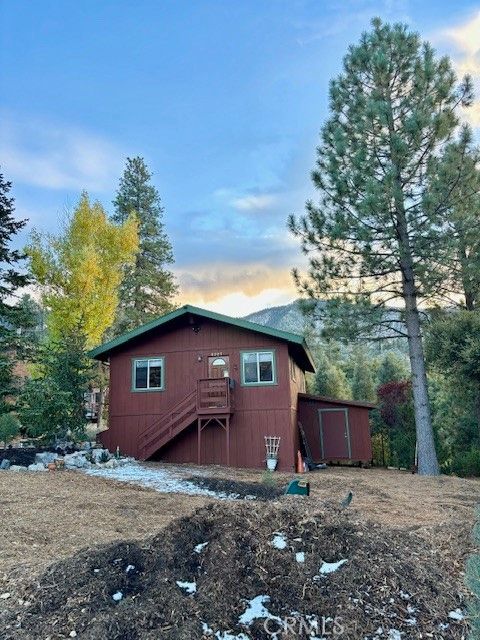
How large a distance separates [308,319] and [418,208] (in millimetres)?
4753

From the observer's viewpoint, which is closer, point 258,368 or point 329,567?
point 329,567

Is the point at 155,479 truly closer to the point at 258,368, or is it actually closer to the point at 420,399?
the point at 258,368

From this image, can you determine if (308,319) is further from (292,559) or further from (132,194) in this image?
(132,194)

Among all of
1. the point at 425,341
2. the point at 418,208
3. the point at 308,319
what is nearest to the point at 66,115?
the point at 308,319

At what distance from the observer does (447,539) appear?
434cm

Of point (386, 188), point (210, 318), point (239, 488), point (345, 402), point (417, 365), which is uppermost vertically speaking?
point (386, 188)

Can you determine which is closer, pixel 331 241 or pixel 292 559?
pixel 292 559

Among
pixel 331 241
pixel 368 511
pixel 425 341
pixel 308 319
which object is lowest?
pixel 368 511

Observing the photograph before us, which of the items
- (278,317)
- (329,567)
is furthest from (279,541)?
(278,317)

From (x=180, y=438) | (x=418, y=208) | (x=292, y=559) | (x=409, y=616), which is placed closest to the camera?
(x=409, y=616)

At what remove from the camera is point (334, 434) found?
16422 mm

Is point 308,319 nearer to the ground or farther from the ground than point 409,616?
farther from the ground

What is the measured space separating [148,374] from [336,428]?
22.9ft

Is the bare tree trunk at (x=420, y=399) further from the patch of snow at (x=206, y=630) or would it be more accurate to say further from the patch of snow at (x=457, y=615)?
the patch of snow at (x=206, y=630)
